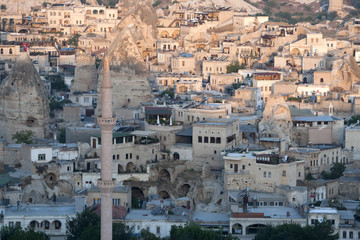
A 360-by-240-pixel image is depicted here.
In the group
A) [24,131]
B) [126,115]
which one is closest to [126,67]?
[126,115]

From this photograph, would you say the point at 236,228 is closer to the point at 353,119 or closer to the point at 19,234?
the point at 19,234

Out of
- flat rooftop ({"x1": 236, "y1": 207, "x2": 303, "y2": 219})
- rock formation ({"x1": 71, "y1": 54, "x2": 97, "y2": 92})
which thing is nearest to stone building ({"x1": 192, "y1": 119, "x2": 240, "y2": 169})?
flat rooftop ({"x1": 236, "y1": 207, "x2": 303, "y2": 219})

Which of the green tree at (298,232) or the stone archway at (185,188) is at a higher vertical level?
the stone archway at (185,188)

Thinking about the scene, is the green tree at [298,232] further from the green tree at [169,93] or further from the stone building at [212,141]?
the green tree at [169,93]

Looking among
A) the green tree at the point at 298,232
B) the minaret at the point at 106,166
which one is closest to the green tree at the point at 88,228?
the minaret at the point at 106,166

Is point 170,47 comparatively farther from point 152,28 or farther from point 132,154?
point 132,154

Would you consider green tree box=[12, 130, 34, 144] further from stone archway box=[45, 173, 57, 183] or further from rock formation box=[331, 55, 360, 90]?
rock formation box=[331, 55, 360, 90]
